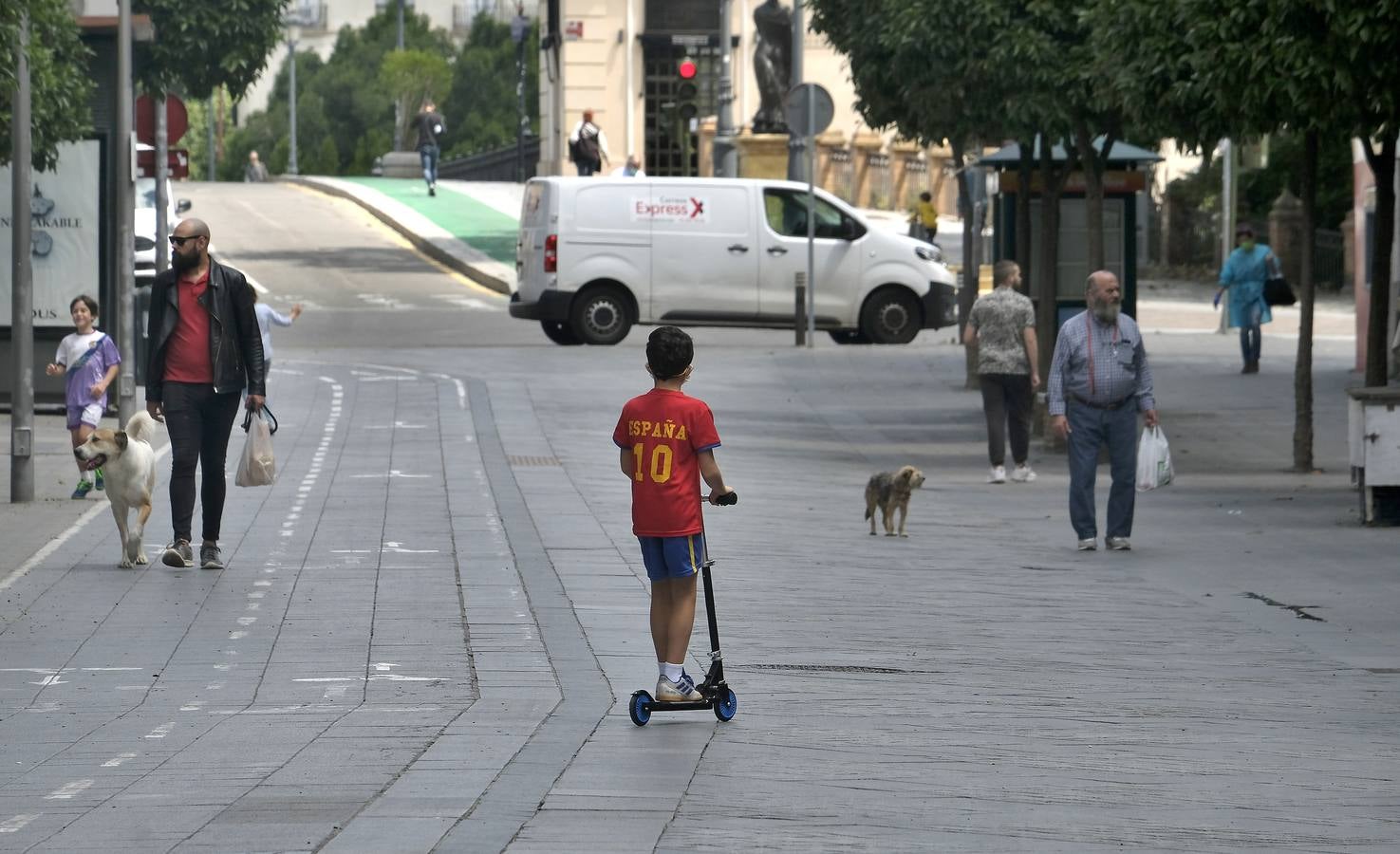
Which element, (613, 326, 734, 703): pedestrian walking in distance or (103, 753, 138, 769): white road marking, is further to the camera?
(613, 326, 734, 703): pedestrian walking in distance

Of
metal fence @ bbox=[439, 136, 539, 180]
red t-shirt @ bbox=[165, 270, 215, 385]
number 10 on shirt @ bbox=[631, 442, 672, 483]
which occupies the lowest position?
number 10 on shirt @ bbox=[631, 442, 672, 483]

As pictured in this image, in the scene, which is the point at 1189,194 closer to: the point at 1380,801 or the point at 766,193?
the point at 766,193

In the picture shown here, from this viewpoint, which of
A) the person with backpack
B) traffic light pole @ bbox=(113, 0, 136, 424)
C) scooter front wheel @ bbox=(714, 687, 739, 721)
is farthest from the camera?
the person with backpack

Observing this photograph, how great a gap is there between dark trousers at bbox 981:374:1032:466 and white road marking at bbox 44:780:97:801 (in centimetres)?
1116

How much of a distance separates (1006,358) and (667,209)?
11697 mm

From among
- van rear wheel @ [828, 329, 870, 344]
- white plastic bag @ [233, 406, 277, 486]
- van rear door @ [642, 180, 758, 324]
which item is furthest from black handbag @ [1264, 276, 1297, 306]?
white plastic bag @ [233, 406, 277, 486]

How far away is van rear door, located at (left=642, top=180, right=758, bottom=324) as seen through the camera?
2880cm

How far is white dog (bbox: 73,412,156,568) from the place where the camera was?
12023 millimetres

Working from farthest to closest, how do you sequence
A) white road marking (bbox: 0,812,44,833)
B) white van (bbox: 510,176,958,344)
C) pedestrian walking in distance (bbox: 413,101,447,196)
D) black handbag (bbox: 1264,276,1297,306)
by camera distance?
pedestrian walking in distance (bbox: 413,101,447,196) → white van (bbox: 510,176,958,344) → black handbag (bbox: 1264,276,1297,306) → white road marking (bbox: 0,812,44,833)

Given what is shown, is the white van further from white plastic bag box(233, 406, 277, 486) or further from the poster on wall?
white plastic bag box(233, 406, 277, 486)

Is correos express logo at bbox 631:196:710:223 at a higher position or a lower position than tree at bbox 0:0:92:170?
lower

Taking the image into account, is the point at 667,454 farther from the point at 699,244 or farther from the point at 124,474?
the point at 699,244

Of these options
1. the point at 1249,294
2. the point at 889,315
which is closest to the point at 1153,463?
the point at 1249,294

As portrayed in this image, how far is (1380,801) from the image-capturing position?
6988mm
